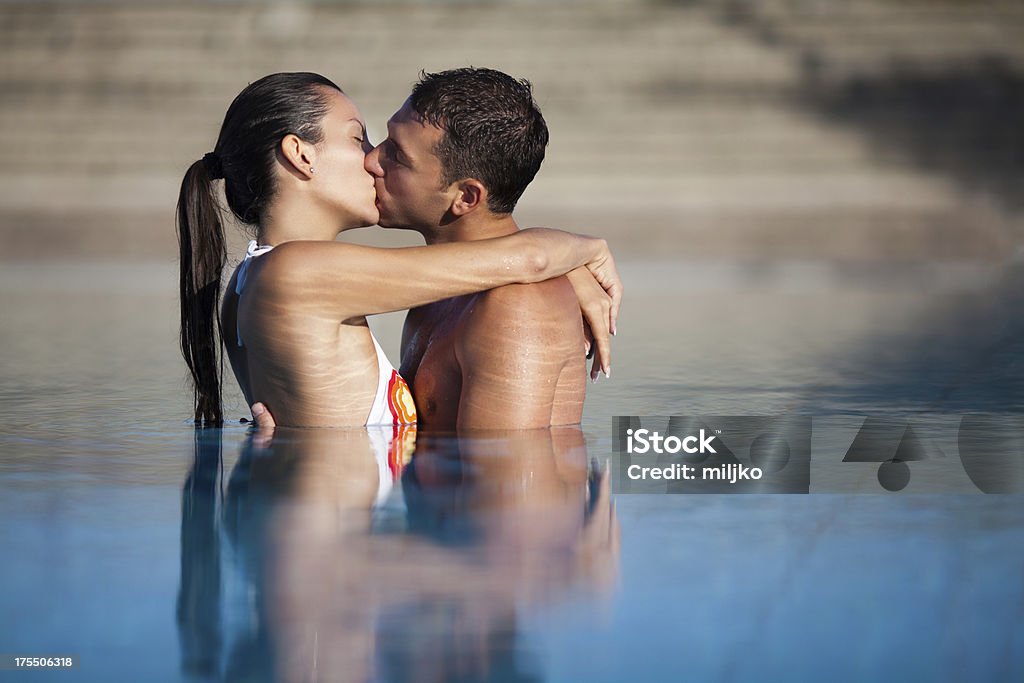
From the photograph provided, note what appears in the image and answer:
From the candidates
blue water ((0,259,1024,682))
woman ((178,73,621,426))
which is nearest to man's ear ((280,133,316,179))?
woman ((178,73,621,426))

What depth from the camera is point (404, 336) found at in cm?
309

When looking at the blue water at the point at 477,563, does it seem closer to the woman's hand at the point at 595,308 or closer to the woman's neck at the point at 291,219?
the woman's hand at the point at 595,308

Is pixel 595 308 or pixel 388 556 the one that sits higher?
pixel 595 308

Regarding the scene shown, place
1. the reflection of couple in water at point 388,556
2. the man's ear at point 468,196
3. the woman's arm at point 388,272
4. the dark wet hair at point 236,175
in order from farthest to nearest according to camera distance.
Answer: the dark wet hair at point 236,175
the man's ear at point 468,196
the woman's arm at point 388,272
the reflection of couple in water at point 388,556

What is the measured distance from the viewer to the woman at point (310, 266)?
8.42 feet

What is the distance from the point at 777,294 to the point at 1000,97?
6.12m

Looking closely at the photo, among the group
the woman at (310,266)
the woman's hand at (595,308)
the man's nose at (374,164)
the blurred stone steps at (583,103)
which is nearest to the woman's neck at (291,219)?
the woman at (310,266)

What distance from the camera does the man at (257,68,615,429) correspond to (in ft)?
8.57

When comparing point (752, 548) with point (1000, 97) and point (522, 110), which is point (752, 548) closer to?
point (522, 110)

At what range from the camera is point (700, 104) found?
13.4 meters

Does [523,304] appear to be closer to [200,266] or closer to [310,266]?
[310,266]

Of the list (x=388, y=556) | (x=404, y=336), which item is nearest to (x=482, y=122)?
(x=404, y=336)

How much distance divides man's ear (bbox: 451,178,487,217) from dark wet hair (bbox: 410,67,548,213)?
0.01 metres

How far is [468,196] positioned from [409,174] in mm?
127
